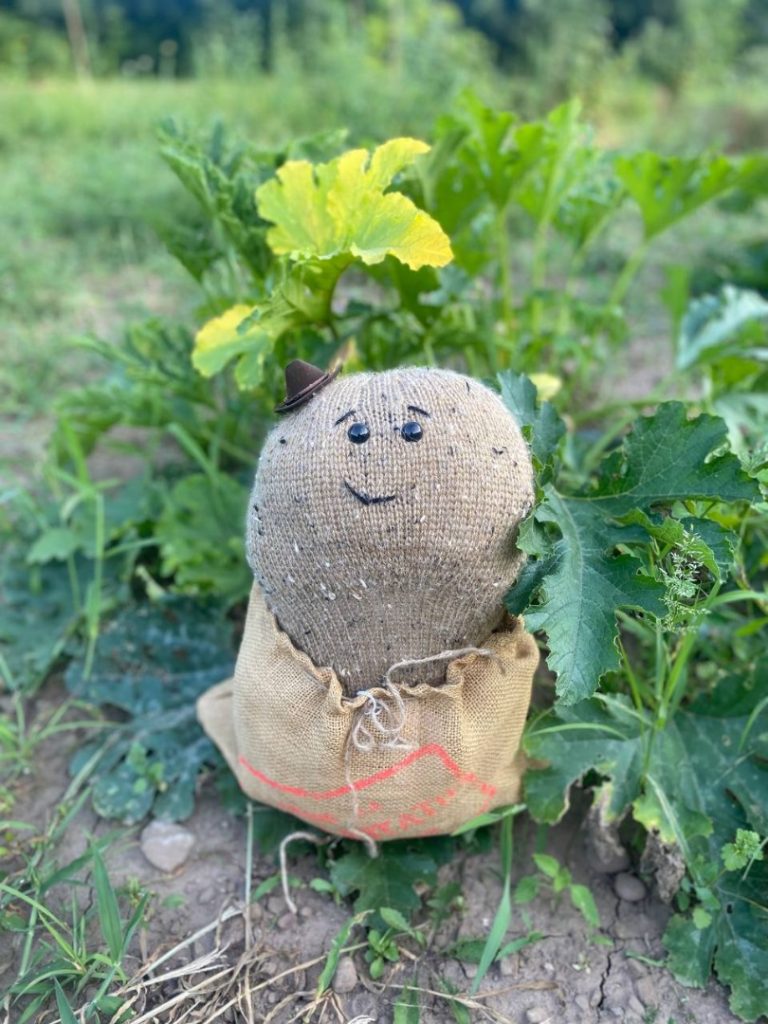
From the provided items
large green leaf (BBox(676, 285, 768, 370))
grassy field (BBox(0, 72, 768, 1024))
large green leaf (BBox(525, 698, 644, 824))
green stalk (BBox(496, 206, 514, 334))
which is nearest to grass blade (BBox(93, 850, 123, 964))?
grassy field (BBox(0, 72, 768, 1024))

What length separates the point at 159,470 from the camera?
7.98ft

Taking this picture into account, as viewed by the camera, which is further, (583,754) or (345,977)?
(583,754)

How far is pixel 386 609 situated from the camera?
48.1 inches

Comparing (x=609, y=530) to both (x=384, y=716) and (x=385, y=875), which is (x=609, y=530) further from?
(x=385, y=875)

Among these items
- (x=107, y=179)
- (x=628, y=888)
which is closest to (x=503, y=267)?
(x=628, y=888)

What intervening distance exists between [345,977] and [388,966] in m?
0.07

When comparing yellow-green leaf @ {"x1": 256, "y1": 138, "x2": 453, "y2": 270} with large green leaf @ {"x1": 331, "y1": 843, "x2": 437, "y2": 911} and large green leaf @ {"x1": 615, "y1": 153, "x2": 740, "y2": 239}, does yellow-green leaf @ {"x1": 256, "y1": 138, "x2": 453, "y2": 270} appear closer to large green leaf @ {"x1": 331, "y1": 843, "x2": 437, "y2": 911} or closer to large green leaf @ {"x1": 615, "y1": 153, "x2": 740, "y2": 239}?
large green leaf @ {"x1": 615, "y1": 153, "x2": 740, "y2": 239}

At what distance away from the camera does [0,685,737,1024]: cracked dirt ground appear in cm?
126

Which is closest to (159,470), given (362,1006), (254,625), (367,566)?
(254,625)

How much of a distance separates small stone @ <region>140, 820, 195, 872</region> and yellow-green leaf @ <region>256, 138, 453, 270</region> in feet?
3.37

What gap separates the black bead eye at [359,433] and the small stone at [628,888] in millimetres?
880

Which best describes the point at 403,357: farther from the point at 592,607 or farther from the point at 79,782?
the point at 79,782

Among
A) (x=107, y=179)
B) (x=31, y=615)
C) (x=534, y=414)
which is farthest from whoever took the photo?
(x=107, y=179)

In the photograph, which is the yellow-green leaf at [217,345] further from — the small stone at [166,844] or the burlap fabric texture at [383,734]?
the small stone at [166,844]
